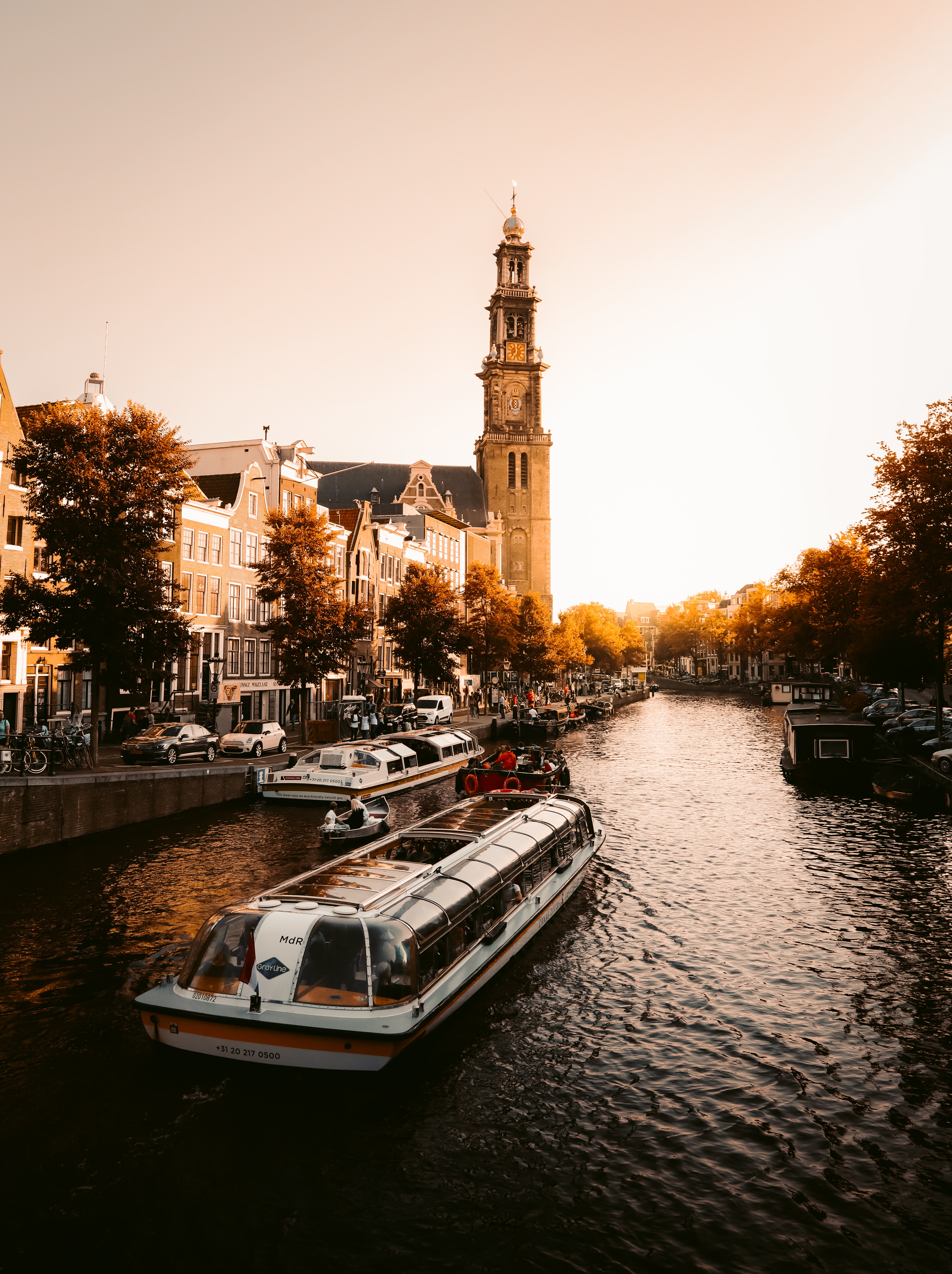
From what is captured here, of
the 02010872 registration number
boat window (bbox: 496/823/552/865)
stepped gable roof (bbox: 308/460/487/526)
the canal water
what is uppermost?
stepped gable roof (bbox: 308/460/487/526)

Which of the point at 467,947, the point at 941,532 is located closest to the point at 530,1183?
the point at 467,947

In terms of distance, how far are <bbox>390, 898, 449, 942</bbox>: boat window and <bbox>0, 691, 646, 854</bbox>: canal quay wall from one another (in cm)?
1725

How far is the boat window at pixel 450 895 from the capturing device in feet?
51.3

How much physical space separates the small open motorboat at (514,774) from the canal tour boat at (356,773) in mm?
2286

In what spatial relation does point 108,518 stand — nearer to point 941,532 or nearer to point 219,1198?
point 219,1198


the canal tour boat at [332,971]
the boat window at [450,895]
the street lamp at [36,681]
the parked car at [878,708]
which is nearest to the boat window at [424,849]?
the canal tour boat at [332,971]

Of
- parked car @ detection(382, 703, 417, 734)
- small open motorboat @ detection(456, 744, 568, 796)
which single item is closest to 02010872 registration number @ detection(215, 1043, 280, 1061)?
small open motorboat @ detection(456, 744, 568, 796)

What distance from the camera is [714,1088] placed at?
45.9 feet

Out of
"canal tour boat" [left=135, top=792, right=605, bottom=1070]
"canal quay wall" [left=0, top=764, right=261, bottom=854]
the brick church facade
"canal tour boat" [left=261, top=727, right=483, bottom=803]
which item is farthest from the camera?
the brick church facade

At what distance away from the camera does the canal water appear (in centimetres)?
1031

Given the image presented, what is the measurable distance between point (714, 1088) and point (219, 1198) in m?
7.39

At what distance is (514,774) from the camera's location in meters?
40.1

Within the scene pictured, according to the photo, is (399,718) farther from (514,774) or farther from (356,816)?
(356,816)

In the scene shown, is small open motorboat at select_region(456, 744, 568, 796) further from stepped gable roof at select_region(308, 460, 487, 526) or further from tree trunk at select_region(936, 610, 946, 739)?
stepped gable roof at select_region(308, 460, 487, 526)
